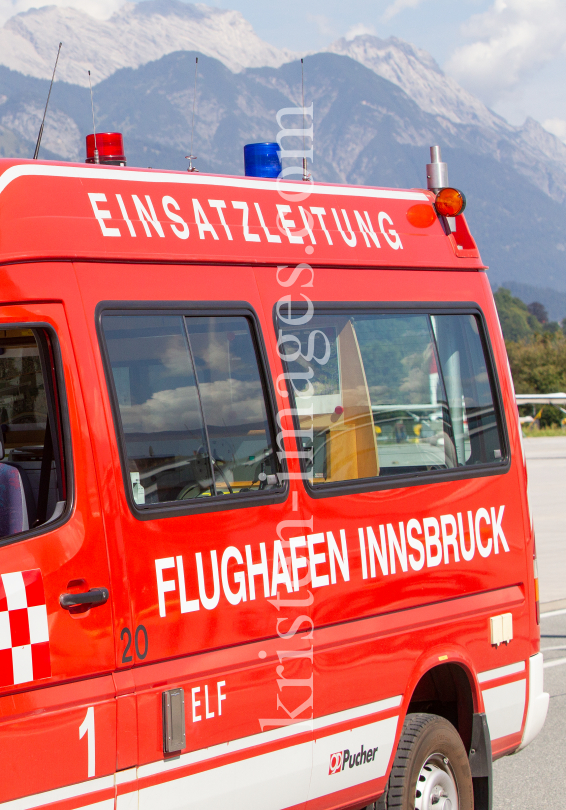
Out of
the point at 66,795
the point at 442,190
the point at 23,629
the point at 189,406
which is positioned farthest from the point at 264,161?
the point at 66,795

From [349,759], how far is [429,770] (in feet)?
2.05

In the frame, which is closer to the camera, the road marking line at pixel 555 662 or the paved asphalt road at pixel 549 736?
the paved asphalt road at pixel 549 736

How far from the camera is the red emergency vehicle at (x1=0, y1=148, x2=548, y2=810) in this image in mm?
3039

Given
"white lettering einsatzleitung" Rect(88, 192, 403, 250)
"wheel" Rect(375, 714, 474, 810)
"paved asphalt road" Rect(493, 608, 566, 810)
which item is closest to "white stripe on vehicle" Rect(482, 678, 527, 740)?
"wheel" Rect(375, 714, 474, 810)

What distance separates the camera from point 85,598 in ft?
9.75

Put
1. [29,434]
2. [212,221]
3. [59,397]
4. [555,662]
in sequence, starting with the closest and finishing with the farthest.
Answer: [59,397] < [29,434] < [212,221] < [555,662]

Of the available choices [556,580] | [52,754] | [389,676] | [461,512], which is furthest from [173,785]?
[556,580]

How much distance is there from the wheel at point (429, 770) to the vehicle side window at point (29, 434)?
1.96 meters

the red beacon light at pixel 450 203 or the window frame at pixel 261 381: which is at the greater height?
the red beacon light at pixel 450 203

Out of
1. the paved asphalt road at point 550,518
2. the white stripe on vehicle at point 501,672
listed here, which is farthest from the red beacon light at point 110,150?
the paved asphalt road at point 550,518

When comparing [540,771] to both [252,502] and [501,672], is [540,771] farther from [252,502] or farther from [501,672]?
[252,502]

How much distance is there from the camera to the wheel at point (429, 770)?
13.7ft

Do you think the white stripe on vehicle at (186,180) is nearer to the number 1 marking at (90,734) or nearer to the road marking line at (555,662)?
the number 1 marking at (90,734)

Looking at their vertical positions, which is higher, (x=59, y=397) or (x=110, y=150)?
(x=110, y=150)
